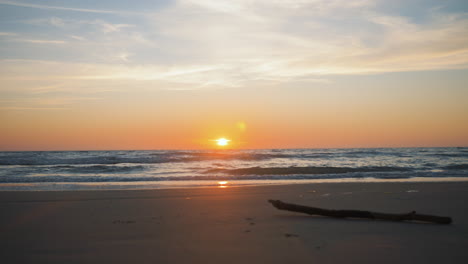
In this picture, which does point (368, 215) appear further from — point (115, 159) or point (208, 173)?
point (115, 159)

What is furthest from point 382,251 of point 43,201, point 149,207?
point 43,201

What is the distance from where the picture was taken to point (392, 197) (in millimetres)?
8984

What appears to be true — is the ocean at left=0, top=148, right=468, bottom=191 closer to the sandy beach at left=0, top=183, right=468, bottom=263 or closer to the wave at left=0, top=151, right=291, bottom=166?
the wave at left=0, top=151, right=291, bottom=166

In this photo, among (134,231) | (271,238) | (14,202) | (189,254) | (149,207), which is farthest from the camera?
(14,202)

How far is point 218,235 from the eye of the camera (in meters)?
4.88

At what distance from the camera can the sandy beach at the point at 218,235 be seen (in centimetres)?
393

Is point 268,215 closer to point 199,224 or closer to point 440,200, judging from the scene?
point 199,224

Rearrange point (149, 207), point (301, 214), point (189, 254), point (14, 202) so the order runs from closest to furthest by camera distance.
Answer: point (189, 254) < point (301, 214) < point (149, 207) < point (14, 202)

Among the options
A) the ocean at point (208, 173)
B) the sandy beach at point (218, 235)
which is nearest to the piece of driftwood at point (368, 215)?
the sandy beach at point (218, 235)

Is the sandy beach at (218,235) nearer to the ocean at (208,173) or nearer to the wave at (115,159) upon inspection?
the ocean at (208,173)

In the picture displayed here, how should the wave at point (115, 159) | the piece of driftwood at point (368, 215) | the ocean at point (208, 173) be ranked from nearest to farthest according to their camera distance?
the piece of driftwood at point (368, 215)
the ocean at point (208, 173)
the wave at point (115, 159)

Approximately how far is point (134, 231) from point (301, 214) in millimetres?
2841

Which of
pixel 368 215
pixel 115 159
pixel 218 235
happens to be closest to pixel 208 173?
pixel 368 215

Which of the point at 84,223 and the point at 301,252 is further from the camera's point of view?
the point at 84,223
